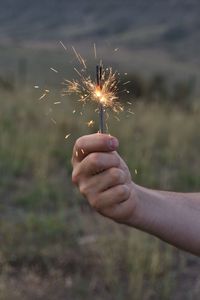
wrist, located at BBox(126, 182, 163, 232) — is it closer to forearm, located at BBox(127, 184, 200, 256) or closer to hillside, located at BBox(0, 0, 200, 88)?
forearm, located at BBox(127, 184, 200, 256)

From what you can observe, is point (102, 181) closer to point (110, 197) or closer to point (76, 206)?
point (110, 197)

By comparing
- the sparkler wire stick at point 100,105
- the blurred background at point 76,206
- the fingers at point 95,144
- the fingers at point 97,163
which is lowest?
the blurred background at point 76,206

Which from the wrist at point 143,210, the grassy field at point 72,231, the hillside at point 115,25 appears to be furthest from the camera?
the hillside at point 115,25

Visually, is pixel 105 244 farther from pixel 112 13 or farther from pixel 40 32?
pixel 112 13

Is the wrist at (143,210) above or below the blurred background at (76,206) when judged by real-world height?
above

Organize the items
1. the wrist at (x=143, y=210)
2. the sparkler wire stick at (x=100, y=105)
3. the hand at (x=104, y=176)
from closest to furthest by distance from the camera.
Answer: the sparkler wire stick at (x=100, y=105)
the hand at (x=104, y=176)
the wrist at (x=143, y=210)

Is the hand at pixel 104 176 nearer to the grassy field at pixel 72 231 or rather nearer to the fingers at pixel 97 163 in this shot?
the fingers at pixel 97 163

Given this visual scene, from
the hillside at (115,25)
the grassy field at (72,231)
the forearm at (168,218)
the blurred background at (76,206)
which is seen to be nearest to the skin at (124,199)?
the forearm at (168,218)

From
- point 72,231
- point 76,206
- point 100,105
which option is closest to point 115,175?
point 100,105
